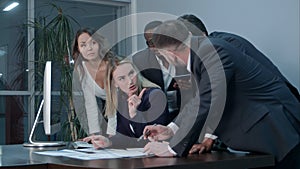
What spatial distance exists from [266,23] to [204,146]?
158cm

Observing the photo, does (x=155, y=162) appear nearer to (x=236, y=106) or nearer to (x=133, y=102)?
(x=236, y=106)

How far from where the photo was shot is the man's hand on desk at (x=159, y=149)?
68.8 inches

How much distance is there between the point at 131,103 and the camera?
241 cm

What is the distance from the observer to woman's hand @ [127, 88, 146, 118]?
2.40m

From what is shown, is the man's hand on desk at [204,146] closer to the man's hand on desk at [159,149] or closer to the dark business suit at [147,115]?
the man's hand on desk at [159,149]

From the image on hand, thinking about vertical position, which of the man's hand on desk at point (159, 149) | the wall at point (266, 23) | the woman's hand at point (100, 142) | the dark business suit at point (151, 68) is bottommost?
the woman's hand at point (100, 142)

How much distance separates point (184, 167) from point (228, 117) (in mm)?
460

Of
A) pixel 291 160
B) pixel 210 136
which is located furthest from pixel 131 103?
pixel 291 160

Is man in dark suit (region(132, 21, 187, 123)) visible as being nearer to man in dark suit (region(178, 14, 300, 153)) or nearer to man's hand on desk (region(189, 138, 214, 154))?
man in dark suit (region(178, 14, 300, 153))

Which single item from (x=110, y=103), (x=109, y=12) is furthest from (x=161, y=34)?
(x=109, y=12)

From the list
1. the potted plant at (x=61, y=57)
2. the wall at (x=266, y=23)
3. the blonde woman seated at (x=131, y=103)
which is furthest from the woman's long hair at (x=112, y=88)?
the potted plant at (x=61, y=57)

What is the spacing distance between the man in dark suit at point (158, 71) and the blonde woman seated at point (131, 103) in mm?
71

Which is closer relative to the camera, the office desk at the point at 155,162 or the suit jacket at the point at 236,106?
the office desk at the point at 155,162

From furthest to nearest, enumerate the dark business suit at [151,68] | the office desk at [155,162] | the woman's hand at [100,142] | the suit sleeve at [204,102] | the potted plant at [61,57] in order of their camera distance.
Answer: the potted plant at [61,57], the dark business suit at [151,68], the woman's hand at [100,142], the suit sleeve at [204,102], the office desk at [155,162]
